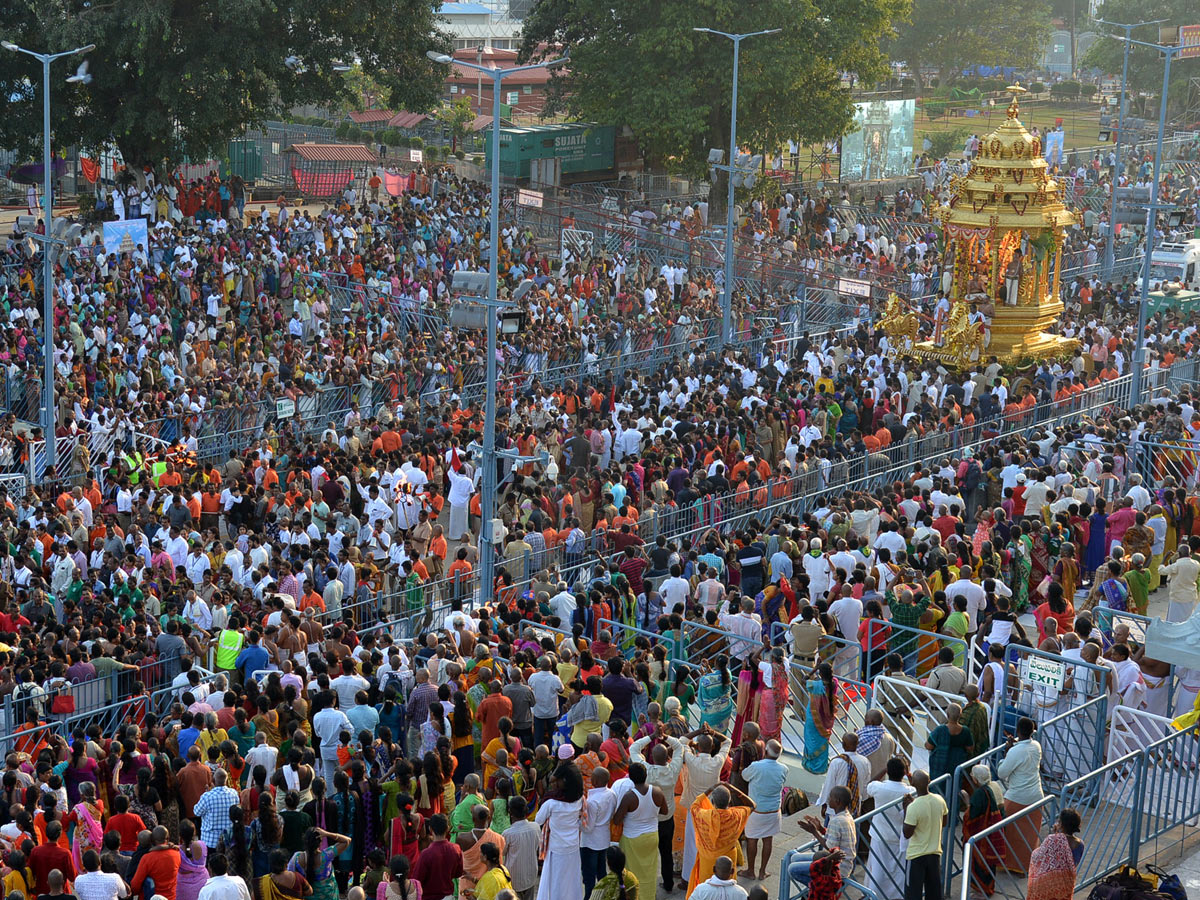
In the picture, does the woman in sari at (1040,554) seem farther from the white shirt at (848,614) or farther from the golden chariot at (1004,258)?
the golden chariot at (1004,258)

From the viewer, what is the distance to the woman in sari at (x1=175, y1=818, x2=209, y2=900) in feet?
37.3

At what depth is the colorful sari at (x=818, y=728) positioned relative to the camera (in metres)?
14.3

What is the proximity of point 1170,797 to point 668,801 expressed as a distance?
408 centimetres

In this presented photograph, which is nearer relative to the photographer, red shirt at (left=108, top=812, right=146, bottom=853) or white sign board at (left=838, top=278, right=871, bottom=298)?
red shirt at (left=108, top=812, right=146, bottom=853)

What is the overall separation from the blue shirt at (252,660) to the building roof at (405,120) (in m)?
41.9

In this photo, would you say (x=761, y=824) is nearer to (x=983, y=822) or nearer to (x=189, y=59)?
(x=983, y=822)

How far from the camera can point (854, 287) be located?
3634cm

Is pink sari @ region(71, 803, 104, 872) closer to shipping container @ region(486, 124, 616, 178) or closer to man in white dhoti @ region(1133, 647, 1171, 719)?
man in white dhoti @ region(1133, 647, 1171, 719)

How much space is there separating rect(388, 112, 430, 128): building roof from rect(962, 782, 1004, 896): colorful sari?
4596cm

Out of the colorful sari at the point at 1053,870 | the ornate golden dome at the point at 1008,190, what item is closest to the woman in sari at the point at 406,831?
the colorful sari at the point at 1053,870

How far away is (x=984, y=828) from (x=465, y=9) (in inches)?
3346

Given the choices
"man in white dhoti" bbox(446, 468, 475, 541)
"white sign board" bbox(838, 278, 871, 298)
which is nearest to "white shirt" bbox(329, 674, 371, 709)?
"man in white dhoti" bbox(446, 468, 475, 541)

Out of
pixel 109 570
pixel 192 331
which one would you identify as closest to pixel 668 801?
pixel 109 570

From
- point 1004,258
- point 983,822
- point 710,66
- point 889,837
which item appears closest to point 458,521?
point 983,822
